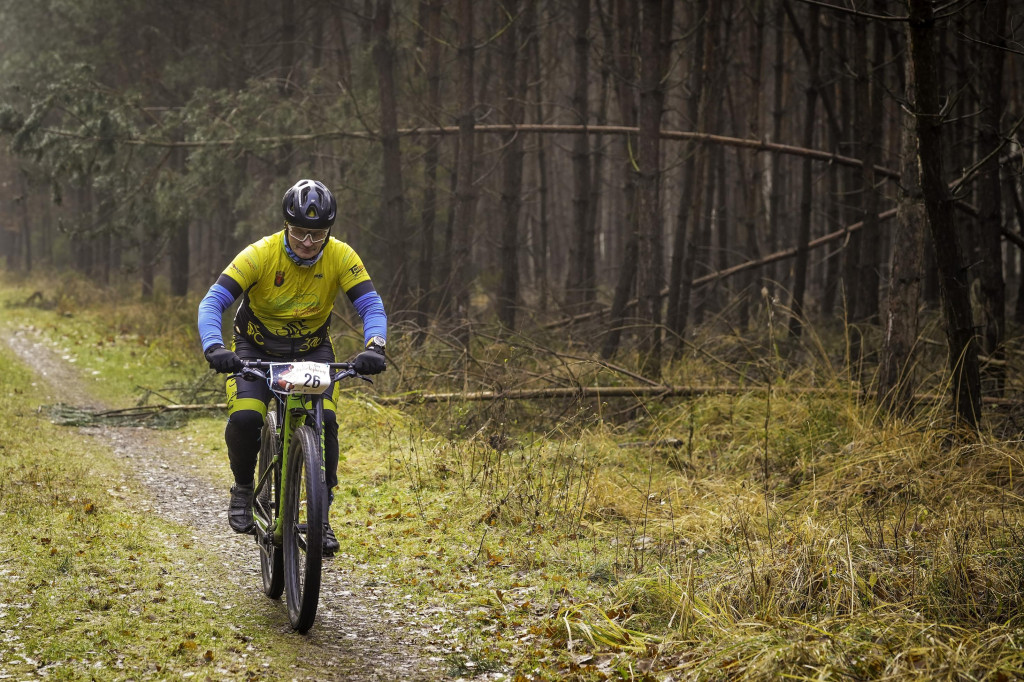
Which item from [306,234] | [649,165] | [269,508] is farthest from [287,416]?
[649,165]

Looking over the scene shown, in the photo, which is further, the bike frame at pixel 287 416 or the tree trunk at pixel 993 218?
the tree trunk at pixel 993 218

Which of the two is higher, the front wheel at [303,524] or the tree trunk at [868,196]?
the tree trunk at [868,196]

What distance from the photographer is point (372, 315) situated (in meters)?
5.52

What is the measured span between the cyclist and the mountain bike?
0.46 feet

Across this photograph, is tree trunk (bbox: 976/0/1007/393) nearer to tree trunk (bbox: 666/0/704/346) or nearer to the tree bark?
the tree bark

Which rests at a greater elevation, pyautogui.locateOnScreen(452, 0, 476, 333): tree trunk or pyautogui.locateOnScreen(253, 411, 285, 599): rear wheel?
pyautogui.locateOnScreen(452, 0, 476, 333): tree trunk

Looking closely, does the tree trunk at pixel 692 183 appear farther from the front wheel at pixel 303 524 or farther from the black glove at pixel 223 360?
the black glove at pixel 223 360

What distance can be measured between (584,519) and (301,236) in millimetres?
3029

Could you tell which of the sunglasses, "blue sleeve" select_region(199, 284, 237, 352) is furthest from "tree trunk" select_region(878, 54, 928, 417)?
"blue sleeve" select_region(199, 284, 237, 352)

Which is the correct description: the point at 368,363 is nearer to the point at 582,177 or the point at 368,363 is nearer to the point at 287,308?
the point at 287,308

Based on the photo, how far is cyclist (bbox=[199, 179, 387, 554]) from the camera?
205 inches

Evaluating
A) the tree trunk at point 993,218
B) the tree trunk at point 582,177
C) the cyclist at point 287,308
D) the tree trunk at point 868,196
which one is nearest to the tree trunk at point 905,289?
the tree trunk at point 993,218

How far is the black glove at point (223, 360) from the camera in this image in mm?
4750

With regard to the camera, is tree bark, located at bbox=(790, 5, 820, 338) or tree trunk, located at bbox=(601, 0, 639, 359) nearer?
tree trunk, located at bbox=(601, 0, 639, 359)
